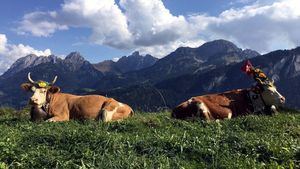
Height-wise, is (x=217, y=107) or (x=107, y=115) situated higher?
(x=217, y=107)

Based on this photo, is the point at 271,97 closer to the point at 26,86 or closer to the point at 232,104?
the point at 232,104

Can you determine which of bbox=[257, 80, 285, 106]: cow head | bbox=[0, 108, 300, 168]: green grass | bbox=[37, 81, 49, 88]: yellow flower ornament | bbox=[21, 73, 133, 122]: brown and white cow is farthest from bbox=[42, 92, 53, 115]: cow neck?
bbox=[257, 80, 285, 106]: cow head

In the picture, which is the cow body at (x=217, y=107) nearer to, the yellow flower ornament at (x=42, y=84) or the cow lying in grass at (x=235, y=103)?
the cow lying in grass at (x=235, y=103)

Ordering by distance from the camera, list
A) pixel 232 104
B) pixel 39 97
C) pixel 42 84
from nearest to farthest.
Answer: pixel 232 104, pixel 39 97, pixel 42 84

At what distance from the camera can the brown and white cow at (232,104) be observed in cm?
2003

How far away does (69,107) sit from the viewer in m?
22.1

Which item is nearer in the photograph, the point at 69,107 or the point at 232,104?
the point at 232,104

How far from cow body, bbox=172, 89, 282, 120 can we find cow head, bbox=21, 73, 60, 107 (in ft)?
20.7

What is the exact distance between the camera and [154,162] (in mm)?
10062

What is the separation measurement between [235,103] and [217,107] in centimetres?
109

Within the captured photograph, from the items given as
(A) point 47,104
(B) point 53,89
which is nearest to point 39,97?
(A) point 47,104

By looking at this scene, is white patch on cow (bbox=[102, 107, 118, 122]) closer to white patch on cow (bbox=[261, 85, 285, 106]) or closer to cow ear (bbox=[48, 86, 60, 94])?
cow ear (bbox=[48, 86, 60, 94])

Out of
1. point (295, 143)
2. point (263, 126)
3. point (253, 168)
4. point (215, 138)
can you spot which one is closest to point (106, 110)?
point (263, 126)

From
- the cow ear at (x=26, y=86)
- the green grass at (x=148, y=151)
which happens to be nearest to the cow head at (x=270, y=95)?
the green grass at (x=148, y=151)
